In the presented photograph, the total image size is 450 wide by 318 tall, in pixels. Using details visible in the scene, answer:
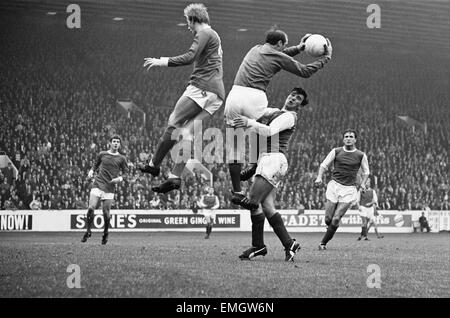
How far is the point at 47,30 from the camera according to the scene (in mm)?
35125

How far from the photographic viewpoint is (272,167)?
10586mm

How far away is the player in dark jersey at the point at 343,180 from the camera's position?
15180mm

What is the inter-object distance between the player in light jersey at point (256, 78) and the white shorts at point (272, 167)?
2.12 ft

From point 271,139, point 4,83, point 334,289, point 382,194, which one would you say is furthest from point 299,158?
point 334,289

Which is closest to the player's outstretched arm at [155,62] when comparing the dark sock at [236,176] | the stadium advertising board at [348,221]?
the dark sock at [236,176]

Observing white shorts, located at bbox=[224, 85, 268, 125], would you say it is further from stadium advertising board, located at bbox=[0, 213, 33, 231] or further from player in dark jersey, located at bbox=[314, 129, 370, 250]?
stadium advertising board, located at bbox=[0, 213, 33, 231]

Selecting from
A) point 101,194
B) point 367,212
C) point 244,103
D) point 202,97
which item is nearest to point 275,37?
point 244,103

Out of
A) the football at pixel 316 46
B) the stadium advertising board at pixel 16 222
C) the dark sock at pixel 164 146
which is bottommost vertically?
the stadium advertising board at pixel 16 222

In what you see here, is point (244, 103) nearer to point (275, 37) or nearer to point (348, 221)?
point (275, 37)

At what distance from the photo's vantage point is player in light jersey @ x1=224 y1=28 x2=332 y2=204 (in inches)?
382

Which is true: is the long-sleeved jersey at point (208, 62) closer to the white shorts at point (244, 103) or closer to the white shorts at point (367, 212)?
the white shorts at point (244, 103)

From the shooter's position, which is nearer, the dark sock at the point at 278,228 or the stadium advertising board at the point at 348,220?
the dark sock at the point at 278,228

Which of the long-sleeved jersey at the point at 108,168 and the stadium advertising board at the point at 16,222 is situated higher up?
the long-sleeved jersey at the point at 108,168

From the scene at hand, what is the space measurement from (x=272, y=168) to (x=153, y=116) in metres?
25.0
